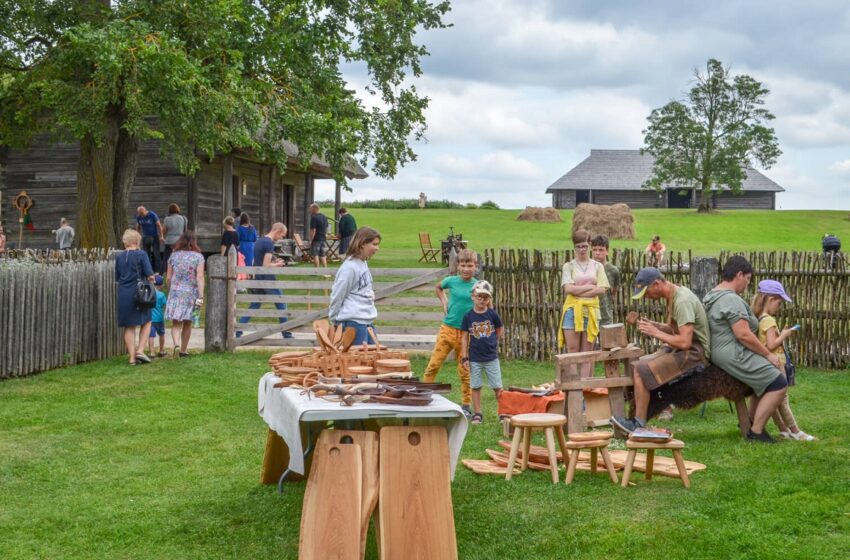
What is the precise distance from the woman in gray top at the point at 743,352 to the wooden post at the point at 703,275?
5148 mm

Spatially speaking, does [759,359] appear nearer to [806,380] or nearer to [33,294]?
[806,380]

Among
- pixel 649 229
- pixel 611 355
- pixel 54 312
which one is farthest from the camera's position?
pixel 649 229

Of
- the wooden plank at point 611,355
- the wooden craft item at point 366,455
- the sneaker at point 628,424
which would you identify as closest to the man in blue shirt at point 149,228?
the wooden plank at point 611,355

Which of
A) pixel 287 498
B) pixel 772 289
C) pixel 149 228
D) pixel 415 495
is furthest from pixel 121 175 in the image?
pixel 415 495

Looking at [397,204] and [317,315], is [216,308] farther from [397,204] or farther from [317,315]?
[397,204]

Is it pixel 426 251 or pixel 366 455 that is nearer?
pixel 366 455

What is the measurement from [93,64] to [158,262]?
551 centimetres

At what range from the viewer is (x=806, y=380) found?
43.4 feet

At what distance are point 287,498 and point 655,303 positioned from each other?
8434mm

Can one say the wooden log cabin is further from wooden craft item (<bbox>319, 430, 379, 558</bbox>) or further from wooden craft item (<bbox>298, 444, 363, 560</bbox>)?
wooden craft item (<bbox>298, 444, 363, 560</bbox>)

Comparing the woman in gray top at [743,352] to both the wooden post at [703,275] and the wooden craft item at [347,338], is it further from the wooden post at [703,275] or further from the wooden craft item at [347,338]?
the wooden post at [703,275]

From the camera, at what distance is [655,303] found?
1441cm

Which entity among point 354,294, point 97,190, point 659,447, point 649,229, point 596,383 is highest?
point 97,190

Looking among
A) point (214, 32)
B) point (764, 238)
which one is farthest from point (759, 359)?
point (764, 238)
